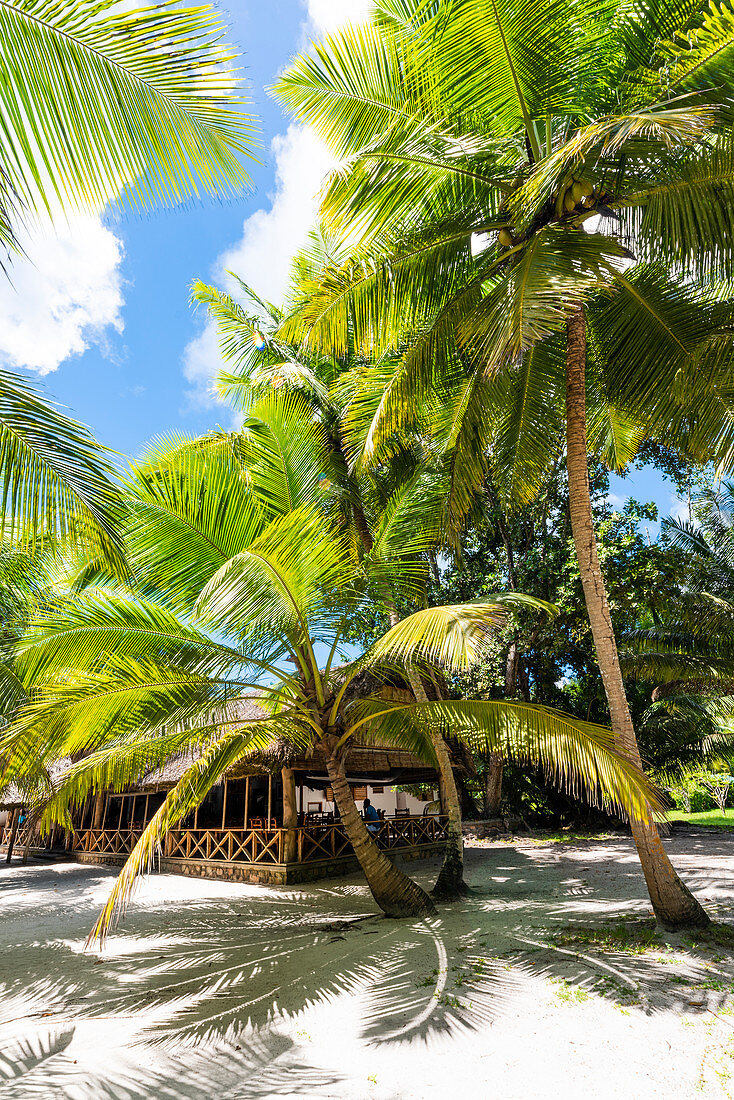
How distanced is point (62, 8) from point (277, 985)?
6.13 meters

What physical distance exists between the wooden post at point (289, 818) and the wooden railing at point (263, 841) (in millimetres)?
50

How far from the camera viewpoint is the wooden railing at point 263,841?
436 inches

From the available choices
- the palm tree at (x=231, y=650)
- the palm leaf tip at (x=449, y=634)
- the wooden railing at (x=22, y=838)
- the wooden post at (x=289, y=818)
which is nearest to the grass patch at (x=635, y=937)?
the palm tree at (x=231, y=650)

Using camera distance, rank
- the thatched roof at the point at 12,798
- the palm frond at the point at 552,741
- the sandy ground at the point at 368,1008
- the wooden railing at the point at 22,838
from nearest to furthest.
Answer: the sandy ground at the point at 368,1008 < the palm frond at the point at 552,741 < the thatched roof at the point at 12,798 < the wooden railing at the point at 22,838

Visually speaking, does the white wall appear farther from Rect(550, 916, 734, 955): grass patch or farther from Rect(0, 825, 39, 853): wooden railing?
Rect(550, 916, 734, 955): grass patch

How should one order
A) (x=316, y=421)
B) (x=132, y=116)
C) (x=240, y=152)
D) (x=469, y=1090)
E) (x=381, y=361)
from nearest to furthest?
1. (x=132, y=116)
2. (x=240, y=152)
3. (x=469, y=1090)
4. (x=381, y=361)
5. (x=316, y=421)

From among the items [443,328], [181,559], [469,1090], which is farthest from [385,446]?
[469,1090]

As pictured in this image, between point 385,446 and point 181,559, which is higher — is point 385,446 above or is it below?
above

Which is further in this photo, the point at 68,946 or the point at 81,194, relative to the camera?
the point at 68,946

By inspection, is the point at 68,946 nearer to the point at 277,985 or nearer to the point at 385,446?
the point at 277,985

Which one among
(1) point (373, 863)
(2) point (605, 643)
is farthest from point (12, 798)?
(2) point (605, 643)

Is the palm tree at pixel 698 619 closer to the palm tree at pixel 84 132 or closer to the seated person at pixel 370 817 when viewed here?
the seated person at pixel 370 817

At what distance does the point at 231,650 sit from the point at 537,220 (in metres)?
4.79

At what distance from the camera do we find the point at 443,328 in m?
6.32
